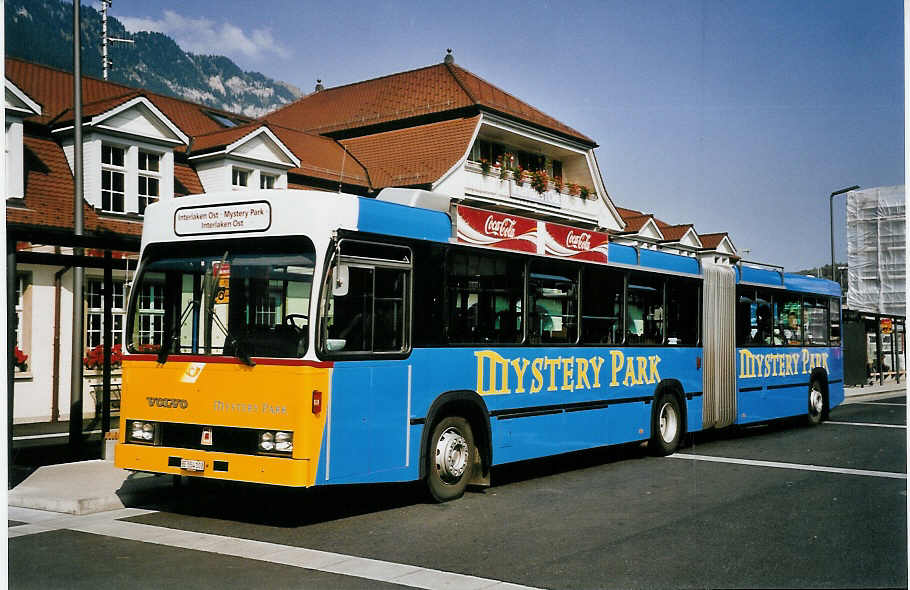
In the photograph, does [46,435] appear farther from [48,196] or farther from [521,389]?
[521,389]

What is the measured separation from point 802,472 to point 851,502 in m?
2.22

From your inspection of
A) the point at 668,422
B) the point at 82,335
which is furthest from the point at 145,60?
the point at 668,422

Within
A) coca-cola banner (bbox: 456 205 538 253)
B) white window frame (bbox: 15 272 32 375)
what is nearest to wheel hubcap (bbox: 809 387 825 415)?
coca-cola banner (bbox: 456 205 538 253)

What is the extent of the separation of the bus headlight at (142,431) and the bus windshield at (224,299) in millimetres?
610

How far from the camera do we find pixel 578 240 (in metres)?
11.8

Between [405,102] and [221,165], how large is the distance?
20.5 ft

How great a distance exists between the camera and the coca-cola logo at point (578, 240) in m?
11.6

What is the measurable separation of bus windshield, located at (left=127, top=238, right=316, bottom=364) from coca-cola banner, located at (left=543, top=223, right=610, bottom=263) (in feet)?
12.8

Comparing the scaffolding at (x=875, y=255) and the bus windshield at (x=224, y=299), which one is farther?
the scaffolding at (x=875, y=255)

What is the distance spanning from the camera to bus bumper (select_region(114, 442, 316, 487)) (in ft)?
25.6

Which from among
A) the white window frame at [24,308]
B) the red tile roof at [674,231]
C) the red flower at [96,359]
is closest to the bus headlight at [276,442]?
the red tile roof at [674,231]

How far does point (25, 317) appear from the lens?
64.2 feet

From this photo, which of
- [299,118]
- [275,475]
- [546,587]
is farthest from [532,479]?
[299,118]

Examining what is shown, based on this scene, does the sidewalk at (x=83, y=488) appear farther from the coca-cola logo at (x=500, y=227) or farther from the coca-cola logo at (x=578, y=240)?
the coca-cola logo at (x=578, y=240)
